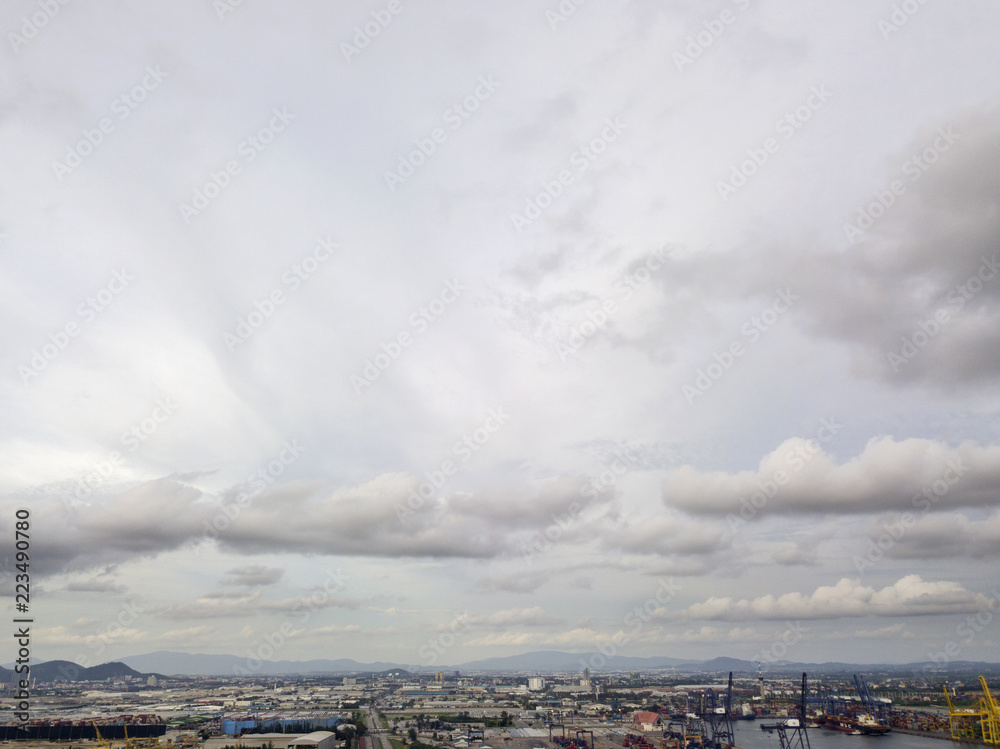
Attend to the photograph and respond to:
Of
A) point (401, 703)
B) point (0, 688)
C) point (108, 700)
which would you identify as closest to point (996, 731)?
point (401, 703)

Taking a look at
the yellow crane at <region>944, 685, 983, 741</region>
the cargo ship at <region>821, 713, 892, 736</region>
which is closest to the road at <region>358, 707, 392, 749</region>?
the cargo ship at <region>821, 713, 892, 736</region>

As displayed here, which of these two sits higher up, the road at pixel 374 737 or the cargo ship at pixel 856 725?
the road at pixel 374 737

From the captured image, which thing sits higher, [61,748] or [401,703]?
[61,748]

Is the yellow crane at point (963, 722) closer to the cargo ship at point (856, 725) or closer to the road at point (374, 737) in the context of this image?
the cargo ship at point (856, 725)

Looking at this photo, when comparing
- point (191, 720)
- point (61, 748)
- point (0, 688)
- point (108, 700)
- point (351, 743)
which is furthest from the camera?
point (0, 688)

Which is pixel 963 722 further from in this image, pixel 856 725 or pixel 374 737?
pixel 374 737

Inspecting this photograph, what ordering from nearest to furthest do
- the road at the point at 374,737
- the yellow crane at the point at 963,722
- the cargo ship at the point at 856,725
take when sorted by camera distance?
the road at the point at 374,737, the yellow crane at the point at 963,722, the cargo ship at the point at 856,725

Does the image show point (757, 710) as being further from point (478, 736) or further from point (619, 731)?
point (478, 736)

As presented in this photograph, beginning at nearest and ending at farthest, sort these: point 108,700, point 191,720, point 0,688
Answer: point 191,720 < point 108,700 < point 0,688

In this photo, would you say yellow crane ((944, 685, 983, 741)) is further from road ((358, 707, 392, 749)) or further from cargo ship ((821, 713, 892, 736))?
road ((358, 707, 392, 749))

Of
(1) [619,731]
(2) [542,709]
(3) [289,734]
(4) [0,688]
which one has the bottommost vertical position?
(4) [0,688]

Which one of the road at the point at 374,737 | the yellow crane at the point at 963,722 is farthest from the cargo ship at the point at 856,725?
the road at the point at 374,737
